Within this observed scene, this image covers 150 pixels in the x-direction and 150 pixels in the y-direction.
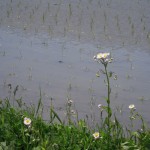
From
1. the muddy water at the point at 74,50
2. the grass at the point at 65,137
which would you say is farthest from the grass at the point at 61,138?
the muddy water at the point at 74,50

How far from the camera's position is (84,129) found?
2463 mm

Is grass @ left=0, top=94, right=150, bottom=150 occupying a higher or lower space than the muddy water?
lower

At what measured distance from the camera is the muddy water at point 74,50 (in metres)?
3.66

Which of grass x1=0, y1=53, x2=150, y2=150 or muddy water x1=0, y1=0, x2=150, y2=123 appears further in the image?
muddy water x1=0, y1=0, x2=150, y2=123

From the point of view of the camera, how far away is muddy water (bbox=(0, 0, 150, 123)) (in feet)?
12.0

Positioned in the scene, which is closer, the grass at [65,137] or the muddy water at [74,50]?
the grass at [65,137]

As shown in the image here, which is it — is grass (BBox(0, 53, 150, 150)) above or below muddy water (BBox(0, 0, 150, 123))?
below

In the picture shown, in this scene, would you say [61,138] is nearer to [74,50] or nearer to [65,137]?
[65,137]

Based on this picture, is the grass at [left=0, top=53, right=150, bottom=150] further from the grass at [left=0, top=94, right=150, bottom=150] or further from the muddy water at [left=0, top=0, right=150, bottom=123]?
the muddy water at [left=0, top=0, right=150, bottom=123]

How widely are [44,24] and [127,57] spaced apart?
A: 2262 mm

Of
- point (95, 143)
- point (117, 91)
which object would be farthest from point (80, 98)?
point (95, 143)

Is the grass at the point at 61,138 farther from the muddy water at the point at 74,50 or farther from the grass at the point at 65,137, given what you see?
the muddy water at the point at 74,50

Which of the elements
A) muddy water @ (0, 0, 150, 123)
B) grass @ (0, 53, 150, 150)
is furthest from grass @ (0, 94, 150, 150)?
muddy water @ (0, 0, 150, 123)

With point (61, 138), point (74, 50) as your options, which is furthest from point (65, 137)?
point (74, 50)
